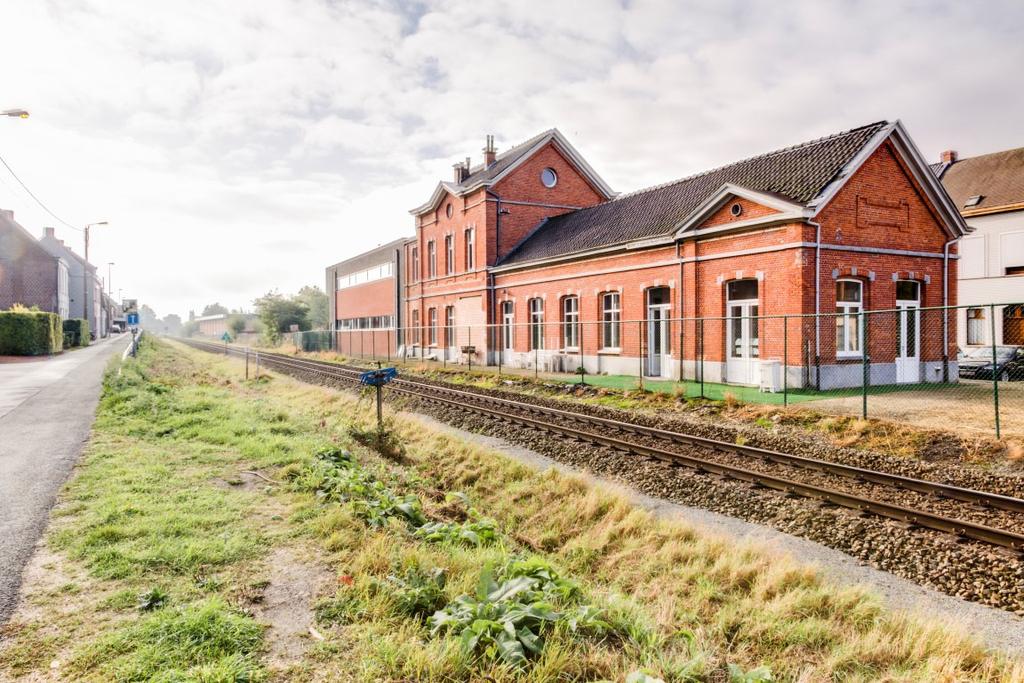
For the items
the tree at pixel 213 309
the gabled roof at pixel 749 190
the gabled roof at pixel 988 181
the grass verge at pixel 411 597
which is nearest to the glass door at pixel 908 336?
the gabled roof at pixel 749 190

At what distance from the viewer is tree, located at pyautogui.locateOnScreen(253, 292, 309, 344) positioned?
5969 centimetres

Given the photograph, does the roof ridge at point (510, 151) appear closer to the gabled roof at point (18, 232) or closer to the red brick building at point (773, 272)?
the red brick building at point (773, 272)

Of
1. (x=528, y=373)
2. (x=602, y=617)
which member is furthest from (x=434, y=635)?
(x=528, y=373)

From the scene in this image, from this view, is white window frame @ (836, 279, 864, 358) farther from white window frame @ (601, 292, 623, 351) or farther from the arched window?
the arched window

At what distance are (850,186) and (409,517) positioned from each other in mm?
16466

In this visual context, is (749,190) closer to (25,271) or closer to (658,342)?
(658,342)

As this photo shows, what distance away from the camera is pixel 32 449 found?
8.85m

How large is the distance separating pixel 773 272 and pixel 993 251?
59.9 ft

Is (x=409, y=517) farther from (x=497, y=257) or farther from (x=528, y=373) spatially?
(x=497, y=257)

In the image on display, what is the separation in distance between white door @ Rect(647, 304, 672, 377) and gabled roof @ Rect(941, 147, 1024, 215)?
54.2 ft

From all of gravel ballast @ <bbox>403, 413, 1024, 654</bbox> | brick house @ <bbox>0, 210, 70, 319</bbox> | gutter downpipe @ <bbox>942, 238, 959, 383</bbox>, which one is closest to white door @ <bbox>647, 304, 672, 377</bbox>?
gutter downpipe @ <bbox>942, 238, 959, 383</bbox>

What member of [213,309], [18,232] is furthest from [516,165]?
[213,309]

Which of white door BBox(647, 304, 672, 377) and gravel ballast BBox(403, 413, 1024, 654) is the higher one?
white door BBox(647, 304, 672, 377)

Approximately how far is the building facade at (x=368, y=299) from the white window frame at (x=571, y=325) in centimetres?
1600
